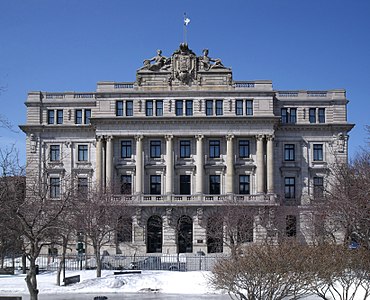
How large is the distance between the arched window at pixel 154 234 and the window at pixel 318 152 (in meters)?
19.6

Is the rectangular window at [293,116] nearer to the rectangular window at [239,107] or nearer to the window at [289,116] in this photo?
the window at [289,116]

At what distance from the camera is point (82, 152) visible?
236 ft

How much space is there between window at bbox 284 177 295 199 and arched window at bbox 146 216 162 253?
15111mm

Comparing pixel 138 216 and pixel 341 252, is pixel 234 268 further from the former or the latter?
pixel 138 216

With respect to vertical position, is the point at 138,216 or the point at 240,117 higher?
the point at 240,117

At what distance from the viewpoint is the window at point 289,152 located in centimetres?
7038

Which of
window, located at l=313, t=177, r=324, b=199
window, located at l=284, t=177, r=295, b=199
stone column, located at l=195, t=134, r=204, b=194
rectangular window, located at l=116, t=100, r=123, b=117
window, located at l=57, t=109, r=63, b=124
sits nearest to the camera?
stone column, located at l=195, t=134, r=204, b=194

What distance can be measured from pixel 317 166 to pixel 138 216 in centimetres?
2162

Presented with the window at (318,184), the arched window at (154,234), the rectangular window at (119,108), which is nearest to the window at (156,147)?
the rectangular window at (119,108)

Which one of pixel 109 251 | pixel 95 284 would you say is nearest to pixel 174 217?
pixel 109 251

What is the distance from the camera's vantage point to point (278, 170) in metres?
69.8

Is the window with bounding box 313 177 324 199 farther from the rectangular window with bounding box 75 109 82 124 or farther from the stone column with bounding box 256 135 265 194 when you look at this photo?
the rectangular window with bounding box 75 109 82 124

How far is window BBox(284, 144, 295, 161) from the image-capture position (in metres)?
70.4

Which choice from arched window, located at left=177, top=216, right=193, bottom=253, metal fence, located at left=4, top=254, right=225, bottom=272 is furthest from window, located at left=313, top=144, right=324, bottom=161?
metal fence, located at left=4, top=254, right=225, bottom=272
